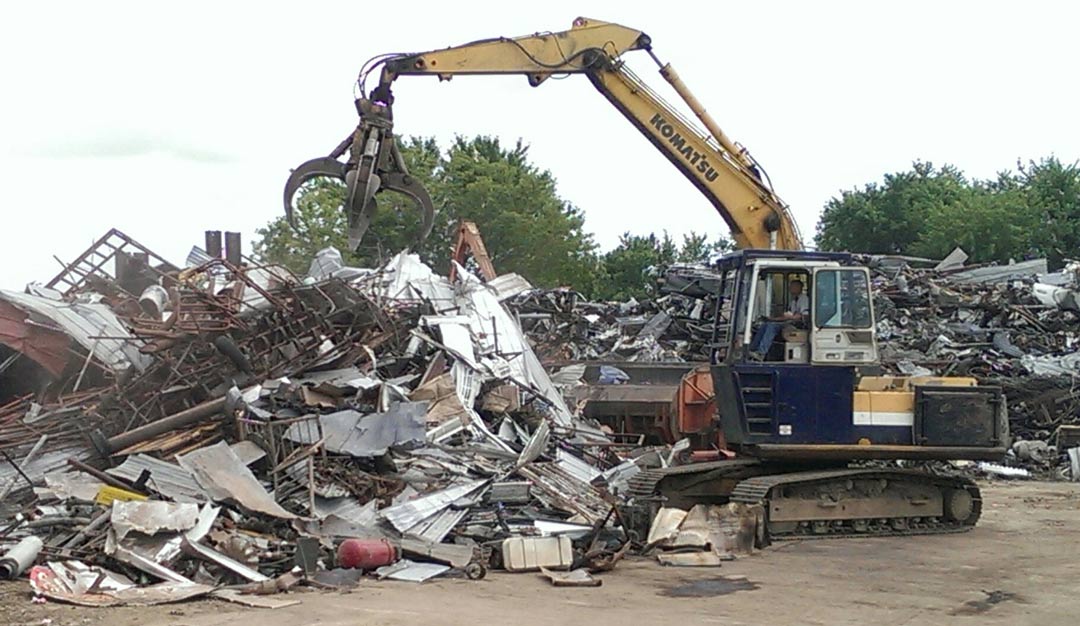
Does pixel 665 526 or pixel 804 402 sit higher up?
pixel 804 402

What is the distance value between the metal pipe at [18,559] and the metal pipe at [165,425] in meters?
2.10

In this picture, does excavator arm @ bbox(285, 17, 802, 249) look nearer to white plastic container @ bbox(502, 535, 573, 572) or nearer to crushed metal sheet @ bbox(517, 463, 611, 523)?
crushed metal sheet @ bbox(517, 463, 611, 523)

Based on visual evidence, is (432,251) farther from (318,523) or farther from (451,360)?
(318,523)

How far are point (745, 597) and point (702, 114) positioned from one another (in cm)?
659

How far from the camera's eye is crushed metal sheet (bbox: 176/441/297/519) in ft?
34.9

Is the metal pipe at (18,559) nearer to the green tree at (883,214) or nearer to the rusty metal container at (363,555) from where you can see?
the rusty metal container at (363,555)

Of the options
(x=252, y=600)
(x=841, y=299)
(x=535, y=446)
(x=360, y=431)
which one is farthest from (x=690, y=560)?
(x=252, y=600)

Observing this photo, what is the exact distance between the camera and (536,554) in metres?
10.4

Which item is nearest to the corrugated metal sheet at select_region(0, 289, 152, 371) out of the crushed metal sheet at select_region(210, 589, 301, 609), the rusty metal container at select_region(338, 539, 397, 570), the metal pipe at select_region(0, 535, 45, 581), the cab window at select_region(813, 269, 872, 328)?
the metal pipe at select_region(0, 535, 45, 581)

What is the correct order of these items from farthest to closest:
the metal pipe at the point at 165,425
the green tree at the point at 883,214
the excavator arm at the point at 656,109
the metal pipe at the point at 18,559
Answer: the green tree at the point at 883,214 → the excavator arm at the point at 656,109 → the metal pipe at the point at 165,425 → the metal pipe at the point at 18,559

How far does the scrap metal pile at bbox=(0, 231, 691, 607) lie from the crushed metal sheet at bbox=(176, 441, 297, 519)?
0.02 metres

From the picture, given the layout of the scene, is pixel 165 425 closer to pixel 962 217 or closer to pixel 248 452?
pixel 248 452

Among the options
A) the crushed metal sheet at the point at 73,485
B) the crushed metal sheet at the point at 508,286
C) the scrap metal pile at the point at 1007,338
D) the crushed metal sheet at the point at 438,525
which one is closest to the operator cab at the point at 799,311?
the crushed metal sheet at the point at 438,525

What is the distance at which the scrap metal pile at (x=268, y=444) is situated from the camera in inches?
392
